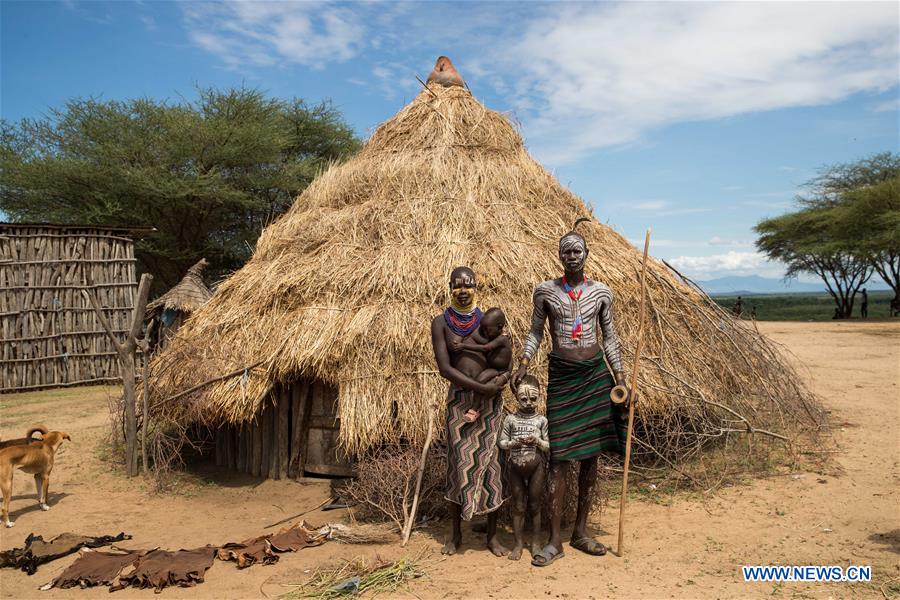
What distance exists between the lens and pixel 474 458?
462 centimetres

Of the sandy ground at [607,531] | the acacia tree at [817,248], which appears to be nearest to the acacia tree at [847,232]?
the acacia tree at [817,248]

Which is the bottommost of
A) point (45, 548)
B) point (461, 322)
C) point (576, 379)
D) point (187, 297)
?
point (45, 548)

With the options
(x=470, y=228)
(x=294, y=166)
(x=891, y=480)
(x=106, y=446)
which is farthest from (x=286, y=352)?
(x=294, y=166)

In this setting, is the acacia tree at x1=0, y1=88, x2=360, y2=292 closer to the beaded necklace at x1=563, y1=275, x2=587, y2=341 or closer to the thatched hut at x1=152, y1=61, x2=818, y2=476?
the thatched hut at x1=152, y1=61, x2=818, y2=476

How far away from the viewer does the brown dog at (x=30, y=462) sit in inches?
219

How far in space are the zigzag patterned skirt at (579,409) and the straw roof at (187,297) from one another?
9.28 meters

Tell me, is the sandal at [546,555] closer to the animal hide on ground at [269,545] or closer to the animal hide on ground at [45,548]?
the animal hide on ground at [269,545]

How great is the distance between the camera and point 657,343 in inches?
265

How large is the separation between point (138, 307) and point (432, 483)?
13.2ft

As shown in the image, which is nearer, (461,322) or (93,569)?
(93,569)

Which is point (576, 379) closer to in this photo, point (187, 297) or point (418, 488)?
point (418, 488)

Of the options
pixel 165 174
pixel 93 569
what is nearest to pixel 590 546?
pixel 93 569

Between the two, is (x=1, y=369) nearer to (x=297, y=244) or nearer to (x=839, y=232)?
(x=297, y=244)

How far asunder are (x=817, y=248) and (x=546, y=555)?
25308 millimetres
